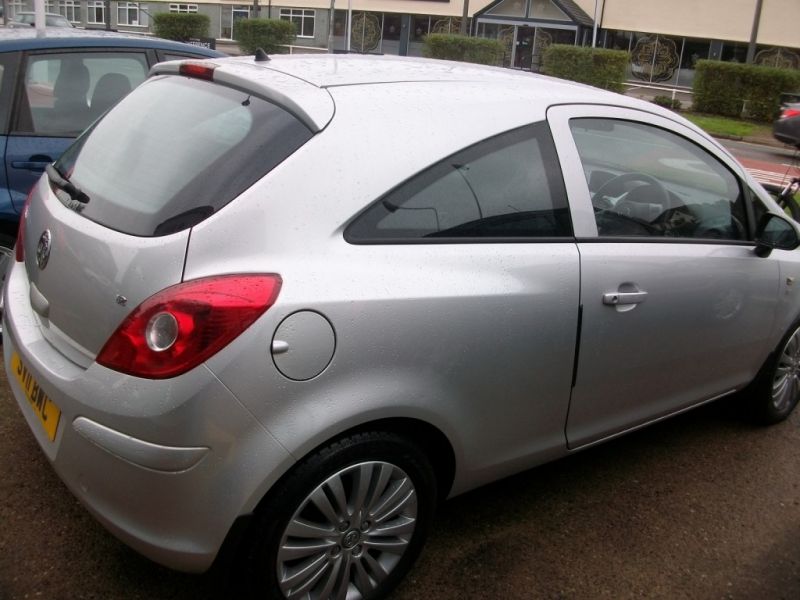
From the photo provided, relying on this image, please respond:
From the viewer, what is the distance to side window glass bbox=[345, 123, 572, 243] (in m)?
2.45

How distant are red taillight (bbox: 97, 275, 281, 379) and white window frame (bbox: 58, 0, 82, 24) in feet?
205

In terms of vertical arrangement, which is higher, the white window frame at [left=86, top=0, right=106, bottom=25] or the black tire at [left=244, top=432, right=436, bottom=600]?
the white window frame at [left=86, top=0, right=106, bottom=25]

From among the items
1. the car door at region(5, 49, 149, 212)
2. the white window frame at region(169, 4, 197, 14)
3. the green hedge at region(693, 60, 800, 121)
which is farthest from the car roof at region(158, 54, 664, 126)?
the white window frame at region(169, 4, 197, 14)

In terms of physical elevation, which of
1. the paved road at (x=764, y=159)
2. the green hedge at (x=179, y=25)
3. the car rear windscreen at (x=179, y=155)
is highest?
the green hedge at (x=179, y=25)

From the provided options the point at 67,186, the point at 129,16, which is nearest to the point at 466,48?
the point at 129,16

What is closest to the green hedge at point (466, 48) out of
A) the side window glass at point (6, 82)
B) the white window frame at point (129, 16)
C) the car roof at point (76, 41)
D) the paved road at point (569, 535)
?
the white window frame at point (129, 16)

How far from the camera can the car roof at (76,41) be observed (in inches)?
175

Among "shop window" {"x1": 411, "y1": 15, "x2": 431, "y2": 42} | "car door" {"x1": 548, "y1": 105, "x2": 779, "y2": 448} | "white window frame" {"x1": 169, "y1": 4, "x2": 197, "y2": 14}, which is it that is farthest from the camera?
"white window frame" {"x1": 169, "y1": 4, "x2": 197, "y2": 14}

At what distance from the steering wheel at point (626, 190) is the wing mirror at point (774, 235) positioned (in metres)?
0.51

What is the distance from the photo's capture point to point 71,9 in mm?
58000

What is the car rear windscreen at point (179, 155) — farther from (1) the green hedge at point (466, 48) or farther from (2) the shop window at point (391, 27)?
(2) the shop window at point (391, 27)

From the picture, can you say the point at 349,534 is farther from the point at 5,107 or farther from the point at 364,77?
the point at 5,107

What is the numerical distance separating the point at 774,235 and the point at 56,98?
150 inches

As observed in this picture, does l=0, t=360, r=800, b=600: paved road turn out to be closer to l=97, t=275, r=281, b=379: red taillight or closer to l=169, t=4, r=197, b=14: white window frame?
l=97, t=275, r=281, b=379: red taillight
